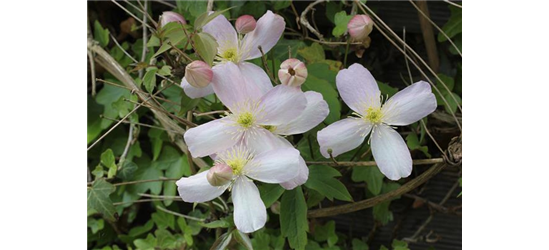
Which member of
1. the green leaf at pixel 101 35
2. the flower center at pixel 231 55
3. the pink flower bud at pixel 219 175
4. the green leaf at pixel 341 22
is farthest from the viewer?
the green leaf at pixel 101 35

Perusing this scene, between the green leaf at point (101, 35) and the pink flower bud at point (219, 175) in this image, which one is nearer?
the pink flower bud at point (219, 175)

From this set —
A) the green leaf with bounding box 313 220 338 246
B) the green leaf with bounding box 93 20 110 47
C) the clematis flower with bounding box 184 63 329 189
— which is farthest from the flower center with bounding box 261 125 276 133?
the green leaf with bounding box 93 20 110 47

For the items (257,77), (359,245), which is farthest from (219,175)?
(359,245)

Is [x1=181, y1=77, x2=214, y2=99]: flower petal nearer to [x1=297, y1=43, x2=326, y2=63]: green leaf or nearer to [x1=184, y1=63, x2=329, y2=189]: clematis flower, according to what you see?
[x1=184, y1=63, x2=329, y2=189]: clematis flower

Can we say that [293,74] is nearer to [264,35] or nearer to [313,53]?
[264,35]

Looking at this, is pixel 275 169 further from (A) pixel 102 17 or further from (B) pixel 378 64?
(A) pixel 102 17

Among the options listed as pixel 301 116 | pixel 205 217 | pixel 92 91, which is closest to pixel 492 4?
pixel 301 116

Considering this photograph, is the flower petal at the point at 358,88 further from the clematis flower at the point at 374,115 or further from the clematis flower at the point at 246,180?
the clematis flower at the point at 246,180

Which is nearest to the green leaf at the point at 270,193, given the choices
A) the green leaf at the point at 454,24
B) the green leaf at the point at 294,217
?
the green leaf at the point at 294,217
